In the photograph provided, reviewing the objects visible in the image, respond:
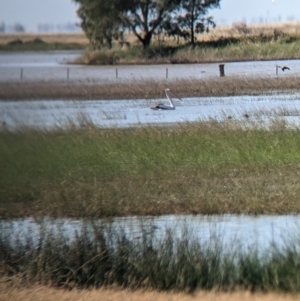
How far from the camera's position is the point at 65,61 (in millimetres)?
12211

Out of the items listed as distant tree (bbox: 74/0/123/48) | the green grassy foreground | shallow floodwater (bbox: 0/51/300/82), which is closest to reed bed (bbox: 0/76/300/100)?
shallow floodwater (bbox: 0/51/300/82)

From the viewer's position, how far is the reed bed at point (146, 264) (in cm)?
825

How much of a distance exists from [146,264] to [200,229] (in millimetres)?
1660

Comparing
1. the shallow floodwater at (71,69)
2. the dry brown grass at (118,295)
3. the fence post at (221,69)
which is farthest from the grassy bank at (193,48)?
the dry brown grass at (118,295)

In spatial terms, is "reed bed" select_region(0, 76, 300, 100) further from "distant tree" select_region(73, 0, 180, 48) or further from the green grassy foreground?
"distant tree" select_region(73, 0, 180, 48)

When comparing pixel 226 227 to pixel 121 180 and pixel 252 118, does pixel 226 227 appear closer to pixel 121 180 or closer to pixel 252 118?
pixel 121 180

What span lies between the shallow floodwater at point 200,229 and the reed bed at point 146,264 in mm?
99

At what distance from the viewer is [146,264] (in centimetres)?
856

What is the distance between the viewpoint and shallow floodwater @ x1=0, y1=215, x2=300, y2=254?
29.7 feet

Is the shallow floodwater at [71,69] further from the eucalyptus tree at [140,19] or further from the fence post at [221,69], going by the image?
the eucalyptus tree at [140,19]

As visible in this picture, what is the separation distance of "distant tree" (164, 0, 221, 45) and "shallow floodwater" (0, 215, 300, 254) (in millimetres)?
12453

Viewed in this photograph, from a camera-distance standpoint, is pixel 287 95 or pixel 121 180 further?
pixel 287 95

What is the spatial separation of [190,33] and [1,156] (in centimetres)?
1883

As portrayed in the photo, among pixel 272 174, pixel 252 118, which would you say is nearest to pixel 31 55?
pixel 272 174
